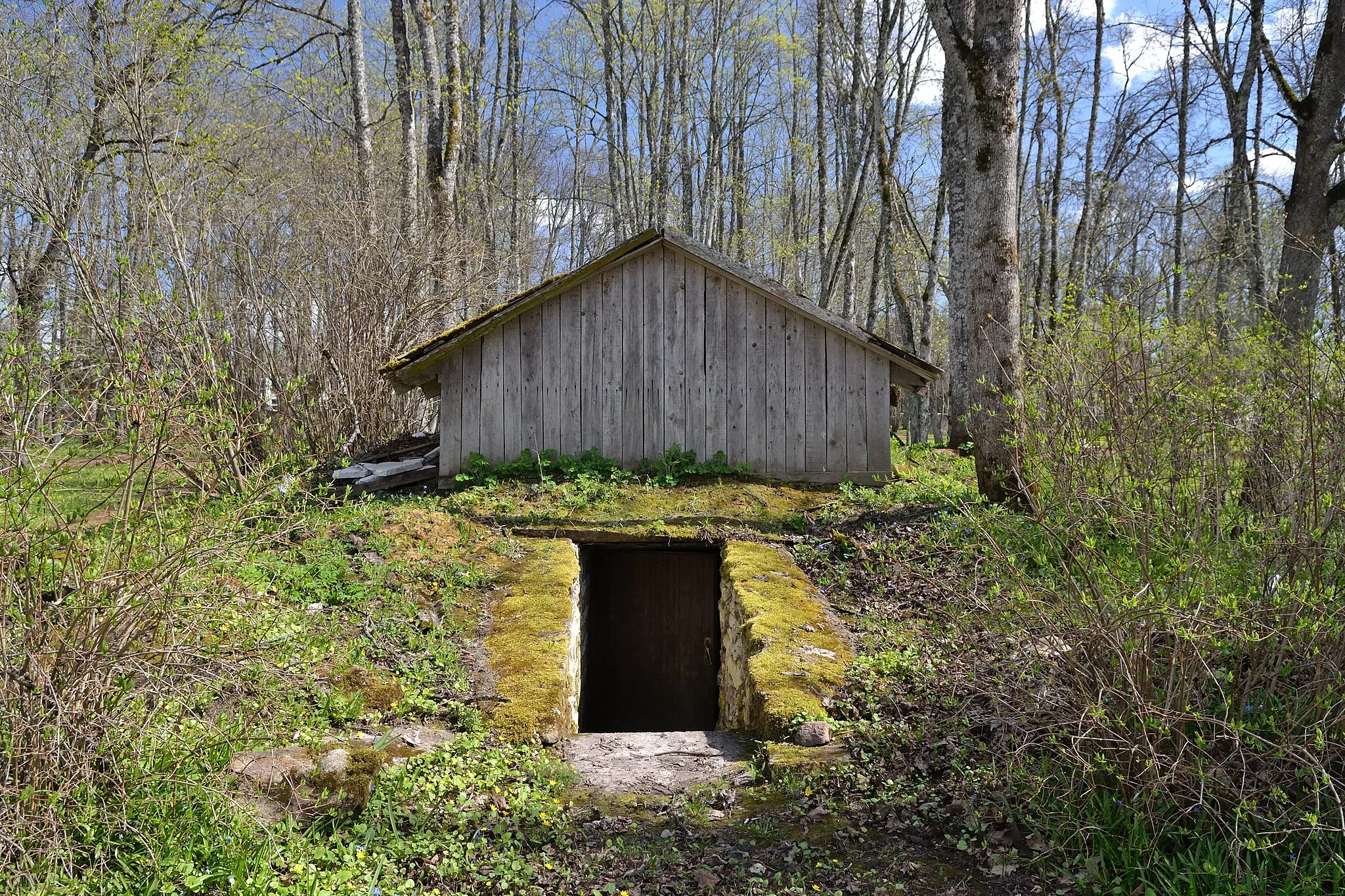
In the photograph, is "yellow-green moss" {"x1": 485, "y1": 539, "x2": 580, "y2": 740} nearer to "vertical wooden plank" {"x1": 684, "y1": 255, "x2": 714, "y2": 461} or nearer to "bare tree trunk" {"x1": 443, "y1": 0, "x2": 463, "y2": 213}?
"vertical wooden plank" {"x1": 684, "y1": 255, "x2": 714, "y2": 461}

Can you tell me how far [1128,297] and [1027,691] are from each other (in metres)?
2.51

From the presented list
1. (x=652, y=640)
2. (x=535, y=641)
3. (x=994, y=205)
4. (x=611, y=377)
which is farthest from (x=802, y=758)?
(x=652, y=640)

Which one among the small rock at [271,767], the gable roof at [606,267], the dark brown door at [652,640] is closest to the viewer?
the small rock at [271,767]

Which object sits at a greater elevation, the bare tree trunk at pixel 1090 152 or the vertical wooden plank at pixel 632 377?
Answer: the bare tree trunk at pixel 1090 152

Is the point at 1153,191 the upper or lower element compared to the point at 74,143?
upper

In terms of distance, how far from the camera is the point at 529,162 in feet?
98.6

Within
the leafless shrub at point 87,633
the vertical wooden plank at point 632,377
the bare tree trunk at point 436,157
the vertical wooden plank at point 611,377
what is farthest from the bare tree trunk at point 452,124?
the leafless shrub at point 87,633

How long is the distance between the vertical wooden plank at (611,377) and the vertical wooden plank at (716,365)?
40.6 inches

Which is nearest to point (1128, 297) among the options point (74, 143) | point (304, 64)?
point (74, 143)

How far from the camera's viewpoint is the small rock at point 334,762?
387 cm

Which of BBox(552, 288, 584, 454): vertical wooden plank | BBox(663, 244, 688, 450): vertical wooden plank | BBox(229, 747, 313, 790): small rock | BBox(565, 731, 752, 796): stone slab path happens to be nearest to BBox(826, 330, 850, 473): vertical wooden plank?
BBox(663, 244, 688, 450): vertical wooden plank

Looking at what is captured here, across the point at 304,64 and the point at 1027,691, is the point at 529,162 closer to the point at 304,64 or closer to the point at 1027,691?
the point at 304,64

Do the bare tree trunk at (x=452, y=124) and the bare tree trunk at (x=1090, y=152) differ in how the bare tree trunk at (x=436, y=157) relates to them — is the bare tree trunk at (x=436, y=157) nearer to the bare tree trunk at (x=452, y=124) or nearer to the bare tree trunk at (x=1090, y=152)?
the bare tree trunk at (x=452, y=124)

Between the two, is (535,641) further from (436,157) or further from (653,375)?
(436,157)
